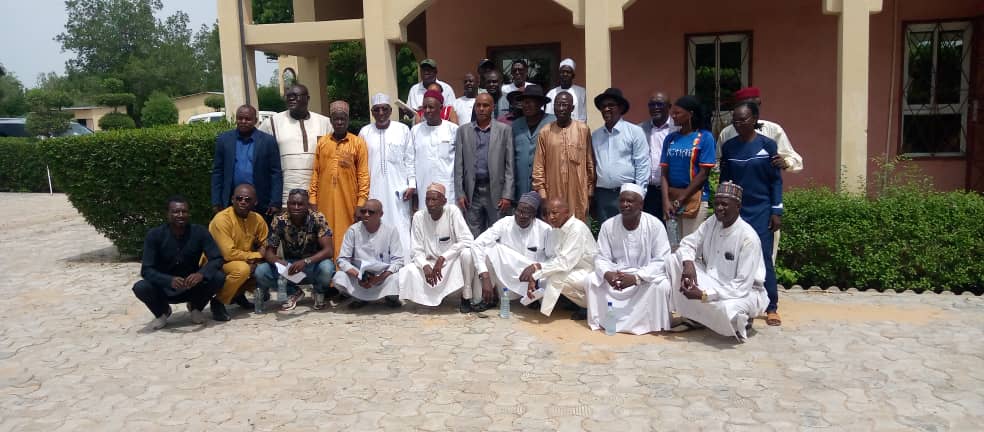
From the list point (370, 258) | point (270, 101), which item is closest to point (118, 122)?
point (270, 101)

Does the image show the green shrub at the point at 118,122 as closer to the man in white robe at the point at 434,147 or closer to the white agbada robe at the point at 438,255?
the man in white robe at the point at 434,147

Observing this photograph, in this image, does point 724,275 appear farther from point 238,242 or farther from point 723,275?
point 238,242

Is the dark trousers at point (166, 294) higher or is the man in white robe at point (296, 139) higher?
the man in white robe at point (296, 139)

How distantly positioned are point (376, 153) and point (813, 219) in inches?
165

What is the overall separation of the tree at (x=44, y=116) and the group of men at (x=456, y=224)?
20828 millimetres

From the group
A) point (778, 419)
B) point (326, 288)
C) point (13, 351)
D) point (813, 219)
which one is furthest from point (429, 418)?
point (813, 219)

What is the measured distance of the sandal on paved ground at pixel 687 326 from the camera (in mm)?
5547

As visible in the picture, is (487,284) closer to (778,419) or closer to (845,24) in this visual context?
(778,419)

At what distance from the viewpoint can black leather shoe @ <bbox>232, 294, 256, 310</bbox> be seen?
6457mm

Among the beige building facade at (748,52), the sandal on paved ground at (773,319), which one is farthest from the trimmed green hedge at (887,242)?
the beige building facade at (748,52)

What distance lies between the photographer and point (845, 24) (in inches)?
295

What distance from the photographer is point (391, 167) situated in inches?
270

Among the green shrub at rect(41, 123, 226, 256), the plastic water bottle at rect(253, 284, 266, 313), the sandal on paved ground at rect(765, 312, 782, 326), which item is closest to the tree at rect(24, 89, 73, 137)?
the green shrub at rect(41, 123, 226, 256)

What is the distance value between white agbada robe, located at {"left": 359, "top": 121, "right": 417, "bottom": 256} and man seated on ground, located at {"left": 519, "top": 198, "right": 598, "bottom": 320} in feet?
4.85
